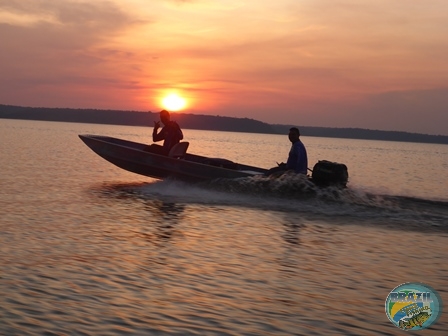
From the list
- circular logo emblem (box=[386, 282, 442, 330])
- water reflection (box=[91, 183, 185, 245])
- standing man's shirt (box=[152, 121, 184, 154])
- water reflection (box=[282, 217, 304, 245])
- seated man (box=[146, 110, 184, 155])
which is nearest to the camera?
→ circular logo emblem (box=[386, 282, 442, 330])

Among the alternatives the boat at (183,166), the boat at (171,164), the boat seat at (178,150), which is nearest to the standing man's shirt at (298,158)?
the boat at (183,166)

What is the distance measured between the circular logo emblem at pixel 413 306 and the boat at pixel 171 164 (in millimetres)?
10979

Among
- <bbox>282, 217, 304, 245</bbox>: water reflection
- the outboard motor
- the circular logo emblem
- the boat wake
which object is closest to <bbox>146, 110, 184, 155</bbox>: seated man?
the boat wake

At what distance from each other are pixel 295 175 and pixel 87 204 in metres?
6.52

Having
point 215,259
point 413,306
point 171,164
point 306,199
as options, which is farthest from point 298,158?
point 413,306

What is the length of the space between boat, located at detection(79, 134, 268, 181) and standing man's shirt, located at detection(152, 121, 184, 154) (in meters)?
0.28

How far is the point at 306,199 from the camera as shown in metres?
18.9

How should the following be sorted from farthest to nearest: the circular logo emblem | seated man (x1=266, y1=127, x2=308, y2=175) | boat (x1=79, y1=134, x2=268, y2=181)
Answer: boat (x1=79, y1=134, x2=268, y2=181)
seated man (x1=266, y1=127, x2=308, y2=175)
the circular logo emblem

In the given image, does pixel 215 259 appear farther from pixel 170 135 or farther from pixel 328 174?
pixel 170 135

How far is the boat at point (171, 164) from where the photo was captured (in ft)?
65.9

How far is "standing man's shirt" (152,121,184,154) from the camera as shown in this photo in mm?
21047

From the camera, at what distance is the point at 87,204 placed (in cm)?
1806

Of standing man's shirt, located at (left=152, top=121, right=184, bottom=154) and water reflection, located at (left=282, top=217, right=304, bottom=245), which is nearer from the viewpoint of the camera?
water reflection, located at (left=282, top=217, right=304, bottom=245)

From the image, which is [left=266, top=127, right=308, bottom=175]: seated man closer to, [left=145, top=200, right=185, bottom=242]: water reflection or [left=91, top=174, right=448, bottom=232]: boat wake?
[left=91, top=174, right=448, bottom=232]: boat wake
